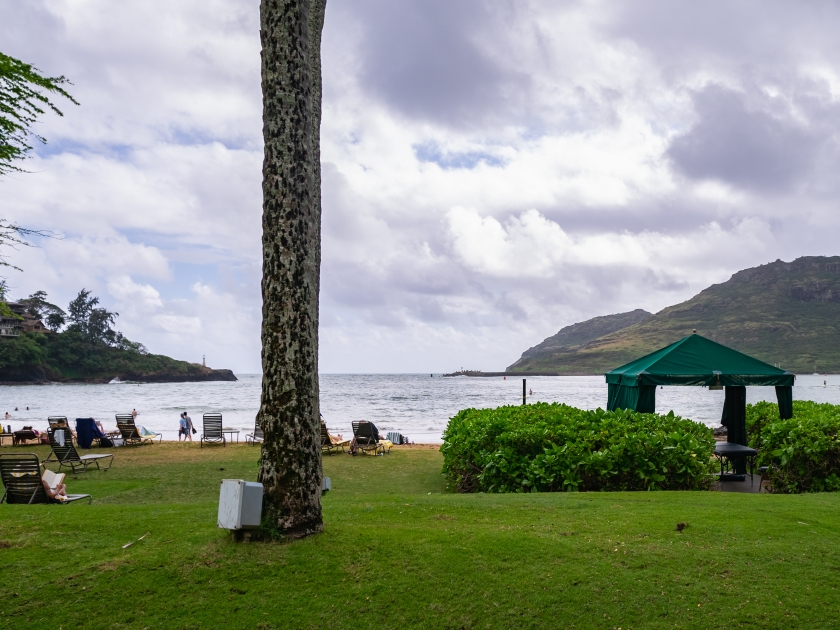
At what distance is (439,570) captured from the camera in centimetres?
454

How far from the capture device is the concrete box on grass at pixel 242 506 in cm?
471

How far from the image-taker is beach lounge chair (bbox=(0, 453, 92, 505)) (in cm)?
793

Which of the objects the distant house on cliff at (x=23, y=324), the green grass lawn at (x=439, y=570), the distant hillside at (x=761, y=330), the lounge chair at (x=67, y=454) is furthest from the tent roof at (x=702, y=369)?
the distant hillside at (x=761, y=330)

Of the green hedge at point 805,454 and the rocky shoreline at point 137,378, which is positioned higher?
the green hedge at point 805,454

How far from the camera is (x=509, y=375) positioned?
192625 millimetres

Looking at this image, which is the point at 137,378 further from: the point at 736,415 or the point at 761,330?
the point at 761,330

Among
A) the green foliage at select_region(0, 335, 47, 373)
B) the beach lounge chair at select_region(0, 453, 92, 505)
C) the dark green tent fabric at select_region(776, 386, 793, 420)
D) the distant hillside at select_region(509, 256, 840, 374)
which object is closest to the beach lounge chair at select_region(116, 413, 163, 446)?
the beach lounge chair at select_region(0, 453, 92, 505)

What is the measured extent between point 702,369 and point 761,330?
179 metres

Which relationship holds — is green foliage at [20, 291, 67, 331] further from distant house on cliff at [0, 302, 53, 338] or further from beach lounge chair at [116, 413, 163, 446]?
beach lounge chair at [116, 413, 163, 446]

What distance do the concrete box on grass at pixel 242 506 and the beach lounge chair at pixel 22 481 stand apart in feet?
15.4

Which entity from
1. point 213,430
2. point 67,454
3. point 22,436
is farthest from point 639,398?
point 22,436

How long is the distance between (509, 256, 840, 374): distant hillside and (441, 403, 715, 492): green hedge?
153 meters

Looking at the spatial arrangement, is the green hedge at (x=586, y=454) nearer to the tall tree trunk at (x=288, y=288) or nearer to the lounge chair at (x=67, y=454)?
the tall tree trunk at (x=288, y=288)

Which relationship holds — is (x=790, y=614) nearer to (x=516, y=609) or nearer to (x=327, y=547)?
(x=516, y=609)
